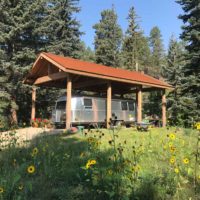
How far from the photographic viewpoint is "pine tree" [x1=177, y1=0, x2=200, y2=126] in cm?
2105

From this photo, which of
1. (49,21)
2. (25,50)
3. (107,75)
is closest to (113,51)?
(49,21)

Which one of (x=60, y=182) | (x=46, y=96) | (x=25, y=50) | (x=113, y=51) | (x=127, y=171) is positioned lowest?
(x=60, y=182)

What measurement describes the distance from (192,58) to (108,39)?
2222 centimetres

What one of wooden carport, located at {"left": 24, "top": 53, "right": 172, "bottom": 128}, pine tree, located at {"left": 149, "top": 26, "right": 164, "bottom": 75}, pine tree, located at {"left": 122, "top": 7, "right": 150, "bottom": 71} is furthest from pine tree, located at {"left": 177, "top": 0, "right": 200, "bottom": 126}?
pine tree, located at {"left": 149, "top": 26, "right": 164, "bottom": 75}

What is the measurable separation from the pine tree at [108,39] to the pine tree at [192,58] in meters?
17.7

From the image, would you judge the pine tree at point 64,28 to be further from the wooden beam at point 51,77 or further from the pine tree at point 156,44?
the pine tree at point 156,44

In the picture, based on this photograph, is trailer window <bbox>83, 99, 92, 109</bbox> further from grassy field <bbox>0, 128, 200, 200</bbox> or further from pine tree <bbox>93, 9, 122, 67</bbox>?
pine tree <bbox>93, 9, 122, 67</bbox>

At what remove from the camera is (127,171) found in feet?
14.9

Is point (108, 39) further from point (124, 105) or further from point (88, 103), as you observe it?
point (88, 103)

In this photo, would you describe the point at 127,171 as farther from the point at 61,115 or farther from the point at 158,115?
the point at 158,115

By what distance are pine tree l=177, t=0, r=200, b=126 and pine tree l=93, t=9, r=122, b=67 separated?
17.7 metres

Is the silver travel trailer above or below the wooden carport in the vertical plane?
below

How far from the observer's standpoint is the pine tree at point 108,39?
3975 centimetres

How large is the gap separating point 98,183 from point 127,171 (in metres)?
0.51
